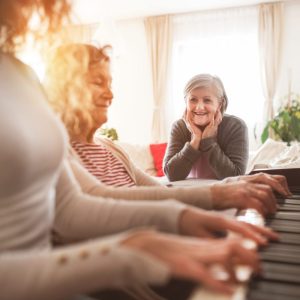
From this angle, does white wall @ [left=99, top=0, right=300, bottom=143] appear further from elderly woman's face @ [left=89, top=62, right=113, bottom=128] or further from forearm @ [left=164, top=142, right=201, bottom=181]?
elderly woman's face @ [left=89, top=62, right=113, bottom=128]

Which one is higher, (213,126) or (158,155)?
(213,126)

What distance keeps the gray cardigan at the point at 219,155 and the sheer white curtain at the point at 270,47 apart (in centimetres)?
387

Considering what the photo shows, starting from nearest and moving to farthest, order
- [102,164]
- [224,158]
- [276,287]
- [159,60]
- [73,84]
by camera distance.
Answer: [276,287] < [73,84] < [102,164] < [224,158] < [159,60]

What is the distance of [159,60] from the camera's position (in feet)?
21.8

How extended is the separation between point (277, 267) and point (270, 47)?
594 centimetres

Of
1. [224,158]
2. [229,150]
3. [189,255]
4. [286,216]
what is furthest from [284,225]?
[229,150]

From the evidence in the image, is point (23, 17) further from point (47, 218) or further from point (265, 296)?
point (265, 296)

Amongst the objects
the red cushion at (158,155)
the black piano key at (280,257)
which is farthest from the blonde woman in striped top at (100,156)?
the red cushion at (158,155)

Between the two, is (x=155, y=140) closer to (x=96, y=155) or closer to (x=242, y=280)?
(x=96, y=155)

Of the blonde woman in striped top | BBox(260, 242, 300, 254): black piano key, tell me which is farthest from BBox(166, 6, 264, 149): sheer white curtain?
BBox(260, 242, 300, 254): black piano key

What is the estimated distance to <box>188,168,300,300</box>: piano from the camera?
0.58 metres

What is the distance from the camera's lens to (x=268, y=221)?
105cm

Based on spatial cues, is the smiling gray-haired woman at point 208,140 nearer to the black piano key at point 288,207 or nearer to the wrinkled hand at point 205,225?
the black piano key at point 288,207

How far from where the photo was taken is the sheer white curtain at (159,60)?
6574mm
